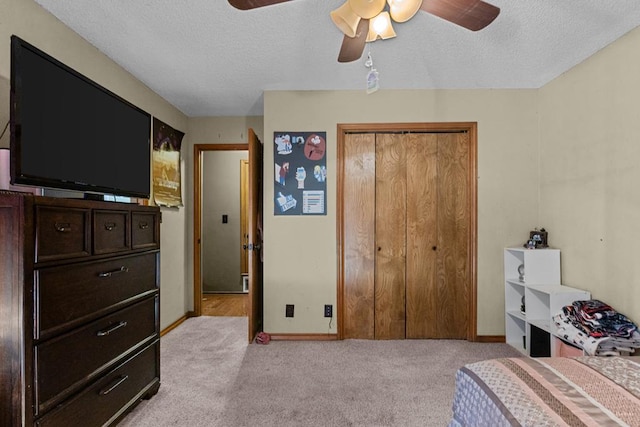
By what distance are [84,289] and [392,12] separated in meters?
1.85

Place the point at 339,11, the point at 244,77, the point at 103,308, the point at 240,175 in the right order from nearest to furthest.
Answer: the point at 339,11
the point at 103,308
the point at 244,77
the point at 240,175

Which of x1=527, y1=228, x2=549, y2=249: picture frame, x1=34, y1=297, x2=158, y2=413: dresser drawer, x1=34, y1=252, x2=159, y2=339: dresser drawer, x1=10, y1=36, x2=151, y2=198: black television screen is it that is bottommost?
x1=34, y1=297, x2=158, y2=413: dresser drawer

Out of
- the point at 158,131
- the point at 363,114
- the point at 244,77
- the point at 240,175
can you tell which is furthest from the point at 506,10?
the point at 240,175

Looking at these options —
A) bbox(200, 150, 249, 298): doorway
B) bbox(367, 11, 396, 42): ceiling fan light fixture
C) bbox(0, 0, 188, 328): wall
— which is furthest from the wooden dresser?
bbox(200, 150, 249, 298): doorway

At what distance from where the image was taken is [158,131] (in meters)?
3.28

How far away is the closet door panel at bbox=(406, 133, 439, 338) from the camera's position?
127 inches

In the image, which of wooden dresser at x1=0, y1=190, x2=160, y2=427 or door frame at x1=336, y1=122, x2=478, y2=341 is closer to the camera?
wooden dresser at x1=0, y1=190, x2=160, y2=427

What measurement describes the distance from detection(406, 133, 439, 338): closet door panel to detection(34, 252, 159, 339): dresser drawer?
7.44 feet

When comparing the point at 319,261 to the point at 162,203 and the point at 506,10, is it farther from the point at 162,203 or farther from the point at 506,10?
the point at 506,10

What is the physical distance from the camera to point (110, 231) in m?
1.75

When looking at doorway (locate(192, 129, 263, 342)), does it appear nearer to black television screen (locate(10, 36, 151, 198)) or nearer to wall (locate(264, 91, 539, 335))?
wall (locate(264, 91, 539, 335))

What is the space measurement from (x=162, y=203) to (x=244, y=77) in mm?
1469

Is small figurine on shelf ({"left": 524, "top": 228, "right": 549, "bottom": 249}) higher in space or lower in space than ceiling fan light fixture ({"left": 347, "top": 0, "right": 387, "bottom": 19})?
lower

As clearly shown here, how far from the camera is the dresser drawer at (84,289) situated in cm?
134
